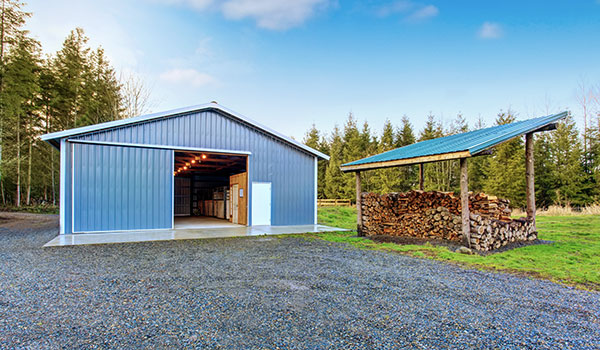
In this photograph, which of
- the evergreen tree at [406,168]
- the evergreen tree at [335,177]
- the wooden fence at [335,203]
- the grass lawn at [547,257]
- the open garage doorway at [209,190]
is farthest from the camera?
the evergreen tree at [335,177]

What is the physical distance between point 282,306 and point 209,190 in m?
17.6

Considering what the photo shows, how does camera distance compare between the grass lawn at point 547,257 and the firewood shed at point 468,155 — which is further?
the firewood shed at point 468,155

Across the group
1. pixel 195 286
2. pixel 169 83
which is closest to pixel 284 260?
pixel 195 286

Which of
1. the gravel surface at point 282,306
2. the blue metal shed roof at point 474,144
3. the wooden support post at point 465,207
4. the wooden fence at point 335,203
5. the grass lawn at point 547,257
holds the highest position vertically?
the blue metal shed roof at point 474,144

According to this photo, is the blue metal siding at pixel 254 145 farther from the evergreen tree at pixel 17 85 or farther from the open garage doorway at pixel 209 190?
the evergreen tree at pixel 17 85

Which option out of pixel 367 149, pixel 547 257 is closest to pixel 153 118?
pixel 547 257

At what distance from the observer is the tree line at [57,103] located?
65.5ft

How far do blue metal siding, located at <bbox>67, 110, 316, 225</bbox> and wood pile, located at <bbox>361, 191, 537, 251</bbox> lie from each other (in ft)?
11.4

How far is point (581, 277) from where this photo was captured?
4461mm

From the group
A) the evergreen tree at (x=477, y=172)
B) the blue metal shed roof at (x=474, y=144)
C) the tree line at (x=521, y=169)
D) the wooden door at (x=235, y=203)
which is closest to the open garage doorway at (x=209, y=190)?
the wooden door at (x=235, y=203)

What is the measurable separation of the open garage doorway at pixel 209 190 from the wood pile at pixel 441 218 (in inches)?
200

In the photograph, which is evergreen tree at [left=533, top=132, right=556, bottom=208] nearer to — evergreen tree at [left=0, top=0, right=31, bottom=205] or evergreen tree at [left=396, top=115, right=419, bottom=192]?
evergreen tree at [left=396, top=115, right=419, bottom=192]

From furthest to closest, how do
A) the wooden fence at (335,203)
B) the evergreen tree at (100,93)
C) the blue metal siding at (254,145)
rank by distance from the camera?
1. the wooden fence at (335,203)
2. the evergreen tree at (100,93)
3. the blue metal siding at (254,145)

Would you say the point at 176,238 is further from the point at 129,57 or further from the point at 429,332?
the point at 129,57
